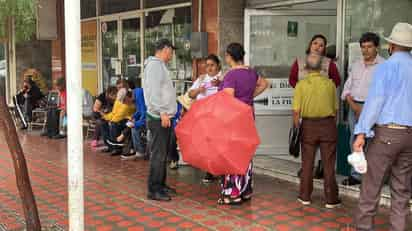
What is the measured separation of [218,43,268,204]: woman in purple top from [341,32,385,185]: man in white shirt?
991mm

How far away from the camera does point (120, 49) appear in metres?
11.1

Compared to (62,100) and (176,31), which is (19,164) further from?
(62,100)

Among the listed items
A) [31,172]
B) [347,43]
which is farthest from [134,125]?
[347,43]

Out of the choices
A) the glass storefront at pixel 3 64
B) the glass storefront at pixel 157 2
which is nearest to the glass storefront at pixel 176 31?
the glass storefront at pixel 157 2

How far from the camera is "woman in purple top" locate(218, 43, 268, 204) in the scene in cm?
530

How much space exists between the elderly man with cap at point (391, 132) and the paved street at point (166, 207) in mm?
691

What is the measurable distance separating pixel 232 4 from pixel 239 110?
280cm

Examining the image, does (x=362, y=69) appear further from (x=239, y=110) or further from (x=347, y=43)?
(x=239, y=110)

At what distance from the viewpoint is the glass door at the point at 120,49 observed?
10568mm

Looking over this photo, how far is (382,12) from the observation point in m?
5.88

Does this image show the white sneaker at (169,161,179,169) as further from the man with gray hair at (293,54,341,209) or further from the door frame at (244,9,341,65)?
the man with gray hair at (293,54,341,209)

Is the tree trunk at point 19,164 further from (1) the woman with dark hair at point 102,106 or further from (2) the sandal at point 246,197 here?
(1) the woman with dark hair at point 102,106

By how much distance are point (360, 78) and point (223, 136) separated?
5.51 ft

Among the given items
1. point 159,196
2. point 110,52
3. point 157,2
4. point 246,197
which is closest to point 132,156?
point 159,196
